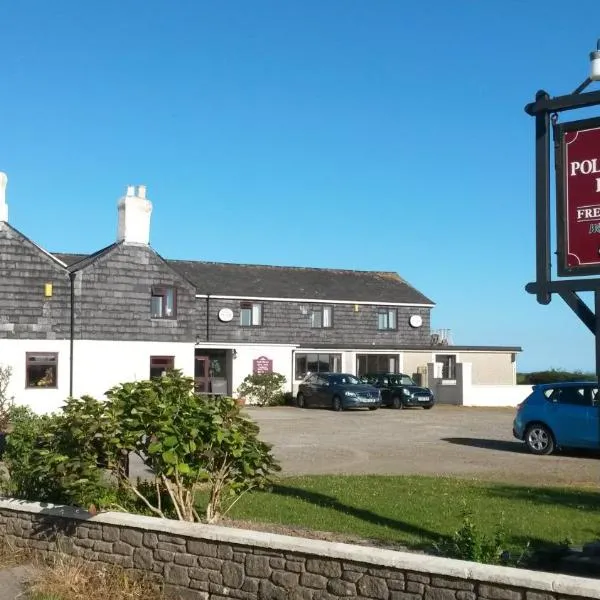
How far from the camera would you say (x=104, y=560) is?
7.69 meters

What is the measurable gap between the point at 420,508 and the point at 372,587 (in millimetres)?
3982

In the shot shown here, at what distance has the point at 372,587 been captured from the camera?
6133 mm

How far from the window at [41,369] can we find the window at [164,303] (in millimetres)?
4424

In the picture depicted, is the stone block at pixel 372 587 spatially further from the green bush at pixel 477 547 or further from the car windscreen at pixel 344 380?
the car windscreen at pixel 344 380

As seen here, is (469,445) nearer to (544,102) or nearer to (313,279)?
(544,102)

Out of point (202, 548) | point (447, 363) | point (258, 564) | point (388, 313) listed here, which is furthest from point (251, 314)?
point (258, 564)

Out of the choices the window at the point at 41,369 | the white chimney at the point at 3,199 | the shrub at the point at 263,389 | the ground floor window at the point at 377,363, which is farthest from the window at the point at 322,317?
the white chimney at the point at 3,199

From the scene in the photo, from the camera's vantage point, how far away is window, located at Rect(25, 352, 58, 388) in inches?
1144

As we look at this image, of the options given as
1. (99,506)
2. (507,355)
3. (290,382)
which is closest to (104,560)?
(99,506)

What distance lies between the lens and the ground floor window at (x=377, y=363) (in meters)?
42.9

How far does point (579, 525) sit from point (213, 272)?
34.6m

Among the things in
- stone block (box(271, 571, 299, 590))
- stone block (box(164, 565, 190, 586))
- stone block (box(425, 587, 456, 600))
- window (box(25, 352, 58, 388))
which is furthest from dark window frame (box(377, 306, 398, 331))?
stone block (box(425, 587, 456, 600))

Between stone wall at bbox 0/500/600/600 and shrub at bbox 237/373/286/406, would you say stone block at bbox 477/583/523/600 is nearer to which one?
stone wall at bbox 0/500/600/600

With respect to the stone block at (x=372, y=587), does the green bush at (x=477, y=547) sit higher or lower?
higher
